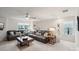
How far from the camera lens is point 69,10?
2387 mm

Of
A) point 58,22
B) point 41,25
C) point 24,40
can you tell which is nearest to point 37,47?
point 24,40

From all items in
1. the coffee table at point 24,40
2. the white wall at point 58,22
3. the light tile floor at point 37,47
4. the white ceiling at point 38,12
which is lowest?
the light tile floor at point 37,47

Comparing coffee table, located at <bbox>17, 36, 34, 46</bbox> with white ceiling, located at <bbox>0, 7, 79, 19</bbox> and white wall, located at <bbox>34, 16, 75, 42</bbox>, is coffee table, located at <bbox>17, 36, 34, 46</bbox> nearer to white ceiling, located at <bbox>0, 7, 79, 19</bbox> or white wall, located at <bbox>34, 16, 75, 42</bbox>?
white wall, located at <bbox>34, 16, 75, 42</bbox>

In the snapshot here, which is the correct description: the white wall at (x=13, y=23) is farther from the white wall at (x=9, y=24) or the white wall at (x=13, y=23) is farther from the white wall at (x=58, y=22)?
the white wall at (x=58, y=22)

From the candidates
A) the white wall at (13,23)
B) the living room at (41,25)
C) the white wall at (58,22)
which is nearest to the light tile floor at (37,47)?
the living room at (41,25)

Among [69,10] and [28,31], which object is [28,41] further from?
[69,10]

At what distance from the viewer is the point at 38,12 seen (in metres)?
2.43

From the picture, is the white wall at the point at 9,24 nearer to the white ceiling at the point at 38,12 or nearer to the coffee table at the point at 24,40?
the white ceiling at the point at 38,12

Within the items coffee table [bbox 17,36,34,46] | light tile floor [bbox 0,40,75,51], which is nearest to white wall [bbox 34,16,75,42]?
light tile floor [bbox 0,40,75,51]

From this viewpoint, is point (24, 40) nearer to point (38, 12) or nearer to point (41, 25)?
point (41, 25)

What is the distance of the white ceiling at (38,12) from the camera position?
2377mm

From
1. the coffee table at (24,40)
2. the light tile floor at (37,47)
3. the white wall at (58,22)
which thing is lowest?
the light tile floor at (37,47)

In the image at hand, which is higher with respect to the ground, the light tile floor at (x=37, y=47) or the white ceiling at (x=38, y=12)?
the white ceiling at (x=38, y=12)

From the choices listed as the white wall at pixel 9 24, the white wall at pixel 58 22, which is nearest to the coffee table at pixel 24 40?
the white wall at pixel 9 24
